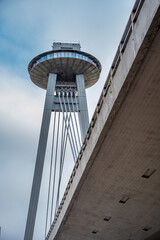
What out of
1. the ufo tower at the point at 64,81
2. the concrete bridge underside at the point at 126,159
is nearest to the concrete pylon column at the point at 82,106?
the ufo tower at the point at 64,81

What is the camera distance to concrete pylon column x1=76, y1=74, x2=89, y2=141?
113ft

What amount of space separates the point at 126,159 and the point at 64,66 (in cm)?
2888

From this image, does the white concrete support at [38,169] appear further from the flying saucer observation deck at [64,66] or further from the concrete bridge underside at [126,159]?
the concrete bridge underside at [126,159]

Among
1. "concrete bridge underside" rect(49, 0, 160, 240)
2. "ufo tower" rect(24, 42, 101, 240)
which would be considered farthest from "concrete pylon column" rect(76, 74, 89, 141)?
"concrete bridge underside" rect(49, 0, 160, 240)

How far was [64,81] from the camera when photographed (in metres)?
41.8

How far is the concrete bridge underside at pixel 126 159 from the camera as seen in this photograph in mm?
9297

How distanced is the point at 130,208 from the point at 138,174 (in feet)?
11.7

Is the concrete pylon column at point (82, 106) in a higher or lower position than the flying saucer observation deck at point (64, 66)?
lower

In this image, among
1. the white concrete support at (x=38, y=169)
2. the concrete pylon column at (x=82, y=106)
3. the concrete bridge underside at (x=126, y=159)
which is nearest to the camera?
the concrete bridge underside at (x=126, y=159)

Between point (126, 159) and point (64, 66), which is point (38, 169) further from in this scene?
point (126, 159)

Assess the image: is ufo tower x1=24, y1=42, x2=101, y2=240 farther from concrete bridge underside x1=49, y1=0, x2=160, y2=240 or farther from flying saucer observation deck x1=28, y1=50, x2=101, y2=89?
concrete bridge underside x1=49, y1=0, x2=160, y2=240

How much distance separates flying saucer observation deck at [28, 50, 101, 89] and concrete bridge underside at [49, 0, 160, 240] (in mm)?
22490

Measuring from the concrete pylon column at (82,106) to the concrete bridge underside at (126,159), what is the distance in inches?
551

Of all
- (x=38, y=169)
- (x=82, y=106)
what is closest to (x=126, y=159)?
(x=38, y=169)
